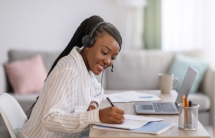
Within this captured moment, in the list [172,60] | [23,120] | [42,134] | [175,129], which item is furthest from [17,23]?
[175,129]

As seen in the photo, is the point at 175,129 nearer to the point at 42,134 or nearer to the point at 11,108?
the point at 42,134

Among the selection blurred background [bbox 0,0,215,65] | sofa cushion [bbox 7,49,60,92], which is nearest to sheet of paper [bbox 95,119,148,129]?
sofa cushion [bbox 7,49,60,92]

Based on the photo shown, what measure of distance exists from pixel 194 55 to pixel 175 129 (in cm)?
259

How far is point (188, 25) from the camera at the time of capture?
178 inches

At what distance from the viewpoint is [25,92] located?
3418 mm

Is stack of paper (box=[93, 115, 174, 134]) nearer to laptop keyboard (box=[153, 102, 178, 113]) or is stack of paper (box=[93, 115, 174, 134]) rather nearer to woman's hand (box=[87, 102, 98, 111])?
laptop keyboard (box=[153, 102, 178, 113])

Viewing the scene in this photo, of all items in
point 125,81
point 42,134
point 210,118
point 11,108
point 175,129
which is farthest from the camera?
point 125,81

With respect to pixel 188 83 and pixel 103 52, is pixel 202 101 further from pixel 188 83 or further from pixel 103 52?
pixel 103 52

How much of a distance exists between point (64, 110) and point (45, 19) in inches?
131

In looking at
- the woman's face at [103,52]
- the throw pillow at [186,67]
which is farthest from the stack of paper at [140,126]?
the throw pillow at [186,67]

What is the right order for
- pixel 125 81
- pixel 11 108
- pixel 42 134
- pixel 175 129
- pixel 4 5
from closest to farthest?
1. pixel 175 129
2. pixel 42 134
3. pixel 11 108
4. pixel 125 81
5. pixel 4 5

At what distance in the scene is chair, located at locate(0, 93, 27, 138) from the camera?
155 cm

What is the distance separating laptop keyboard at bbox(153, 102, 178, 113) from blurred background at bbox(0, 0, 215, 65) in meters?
2.78

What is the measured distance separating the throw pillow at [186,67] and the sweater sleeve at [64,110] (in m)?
2.18
